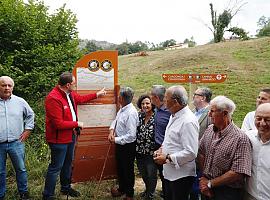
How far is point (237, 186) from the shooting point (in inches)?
100

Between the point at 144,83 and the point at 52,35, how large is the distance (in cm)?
570

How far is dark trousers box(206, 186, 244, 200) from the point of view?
2570 millimetres

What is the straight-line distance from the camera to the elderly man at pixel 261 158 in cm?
230

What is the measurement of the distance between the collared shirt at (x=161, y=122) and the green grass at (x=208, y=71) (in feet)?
4.35

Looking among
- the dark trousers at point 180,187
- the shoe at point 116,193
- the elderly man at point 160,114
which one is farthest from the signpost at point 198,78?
the dark trousers at point 180,187

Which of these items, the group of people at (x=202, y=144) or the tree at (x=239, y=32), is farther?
the tree at (x=239, y=32)

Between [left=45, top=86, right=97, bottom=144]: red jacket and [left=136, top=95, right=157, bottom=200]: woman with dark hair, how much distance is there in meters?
0.86

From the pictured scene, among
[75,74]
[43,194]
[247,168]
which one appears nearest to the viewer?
[247,168]

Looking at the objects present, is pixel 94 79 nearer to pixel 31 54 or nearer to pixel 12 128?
pixel 12 128

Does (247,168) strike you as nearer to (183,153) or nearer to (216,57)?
(183,153)

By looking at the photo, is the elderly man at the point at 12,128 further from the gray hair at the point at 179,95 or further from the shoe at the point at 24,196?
the gray hair at the point at 179,95

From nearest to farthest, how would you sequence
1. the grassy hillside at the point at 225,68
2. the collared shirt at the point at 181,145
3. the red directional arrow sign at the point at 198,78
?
the collared shirt at the point at 181,145, the red directional arrow sign at the point at 198,78, the grassy hillside at the point at 225,68

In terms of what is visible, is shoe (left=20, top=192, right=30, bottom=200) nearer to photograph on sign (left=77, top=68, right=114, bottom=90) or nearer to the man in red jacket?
the man in red jacket

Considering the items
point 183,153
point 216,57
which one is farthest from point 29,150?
point 216,57
